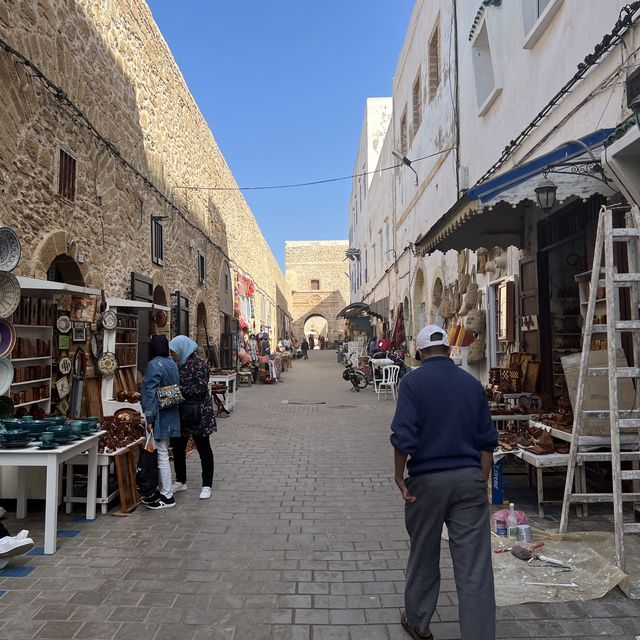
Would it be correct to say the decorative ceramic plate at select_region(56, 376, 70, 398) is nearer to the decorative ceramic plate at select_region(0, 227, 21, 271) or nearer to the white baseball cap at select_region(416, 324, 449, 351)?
the decorative ceramic plate at select_region(0, 227, 21, 271)

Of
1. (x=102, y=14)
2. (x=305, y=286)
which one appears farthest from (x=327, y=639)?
(x=305, y=286)

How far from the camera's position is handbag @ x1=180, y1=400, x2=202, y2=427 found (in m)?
5.07

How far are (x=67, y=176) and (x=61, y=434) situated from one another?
4101 millimetres

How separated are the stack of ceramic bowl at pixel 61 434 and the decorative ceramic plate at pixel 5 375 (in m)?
1.03

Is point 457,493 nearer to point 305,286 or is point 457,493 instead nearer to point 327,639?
point 327,639

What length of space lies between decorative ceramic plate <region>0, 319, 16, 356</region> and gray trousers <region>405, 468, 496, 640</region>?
13.4ft

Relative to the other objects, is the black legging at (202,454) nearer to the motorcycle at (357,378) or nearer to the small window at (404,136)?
the motorcycle at (357,378)

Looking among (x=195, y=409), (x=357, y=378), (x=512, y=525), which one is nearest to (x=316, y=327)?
(x=357, y=378)

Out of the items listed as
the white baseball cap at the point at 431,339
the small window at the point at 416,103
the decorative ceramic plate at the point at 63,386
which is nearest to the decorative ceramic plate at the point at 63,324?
the decorative ceramic plate at the point at 63,386

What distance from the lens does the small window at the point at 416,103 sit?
1387 centimetres

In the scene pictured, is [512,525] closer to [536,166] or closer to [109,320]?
[536,166]

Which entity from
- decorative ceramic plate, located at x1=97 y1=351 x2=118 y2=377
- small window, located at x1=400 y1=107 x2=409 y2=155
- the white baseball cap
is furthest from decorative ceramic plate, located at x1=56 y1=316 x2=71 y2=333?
small window, located at x1=400 y1=107 x2=409 y2=155

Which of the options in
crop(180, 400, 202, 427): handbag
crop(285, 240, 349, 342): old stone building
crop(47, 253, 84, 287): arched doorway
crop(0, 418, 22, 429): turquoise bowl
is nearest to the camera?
crop(0, 418, 22, 429): turquoise bowl

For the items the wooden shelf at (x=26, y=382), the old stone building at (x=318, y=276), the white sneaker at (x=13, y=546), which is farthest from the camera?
the old stone building at (x=318, y=276)
